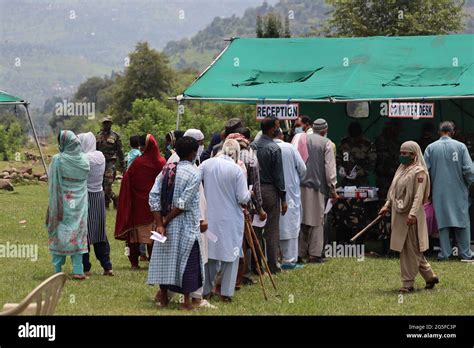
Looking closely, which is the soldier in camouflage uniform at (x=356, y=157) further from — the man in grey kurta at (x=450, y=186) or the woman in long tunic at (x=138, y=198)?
the woman in long tunic at (x=138, y=198)

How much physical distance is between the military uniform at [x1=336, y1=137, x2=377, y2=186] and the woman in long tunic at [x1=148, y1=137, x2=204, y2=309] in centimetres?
535

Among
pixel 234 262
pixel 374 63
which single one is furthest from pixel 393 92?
pixel 234 262

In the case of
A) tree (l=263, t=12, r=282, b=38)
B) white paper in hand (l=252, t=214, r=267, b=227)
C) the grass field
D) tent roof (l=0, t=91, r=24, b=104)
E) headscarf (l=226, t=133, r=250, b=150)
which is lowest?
the grass field

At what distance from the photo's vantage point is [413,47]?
17250 mm

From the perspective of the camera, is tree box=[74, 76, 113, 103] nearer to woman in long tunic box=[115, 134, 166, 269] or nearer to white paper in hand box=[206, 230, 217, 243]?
woman in long tunic box=[115, 134, 166, 269]

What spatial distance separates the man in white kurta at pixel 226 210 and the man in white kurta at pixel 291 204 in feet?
8.81

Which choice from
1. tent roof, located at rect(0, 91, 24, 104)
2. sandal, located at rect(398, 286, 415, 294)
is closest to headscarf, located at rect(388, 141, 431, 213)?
sandal, located at rect(398, 286, 415, 294)

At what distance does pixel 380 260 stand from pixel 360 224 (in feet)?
2.95

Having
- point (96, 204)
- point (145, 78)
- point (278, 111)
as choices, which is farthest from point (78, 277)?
point (145, 78)

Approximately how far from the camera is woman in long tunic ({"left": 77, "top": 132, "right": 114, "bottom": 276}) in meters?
12.6

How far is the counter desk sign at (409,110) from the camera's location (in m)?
14.7

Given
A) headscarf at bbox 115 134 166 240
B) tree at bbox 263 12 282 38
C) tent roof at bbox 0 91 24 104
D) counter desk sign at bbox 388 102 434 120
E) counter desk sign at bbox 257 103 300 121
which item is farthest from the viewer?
tree at bbox 263 12 282 38
